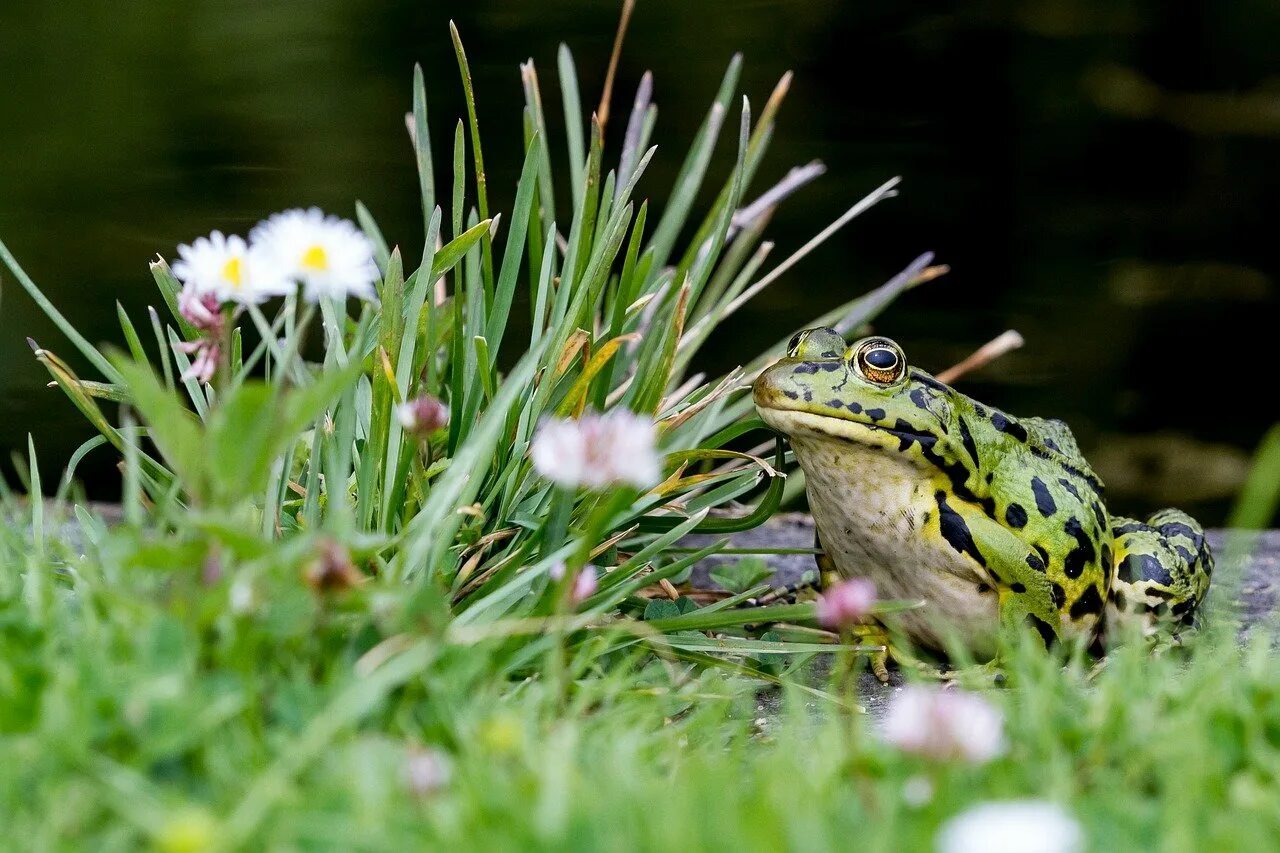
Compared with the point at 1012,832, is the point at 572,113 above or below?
above

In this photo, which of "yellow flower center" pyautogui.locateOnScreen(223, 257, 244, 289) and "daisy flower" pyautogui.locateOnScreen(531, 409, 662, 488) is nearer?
"daisy flower" pyautogui.locateOnScreen(531, 409, 662, 488)

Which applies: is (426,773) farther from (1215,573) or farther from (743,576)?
(1215,573)

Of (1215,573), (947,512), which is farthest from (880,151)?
(947,512)

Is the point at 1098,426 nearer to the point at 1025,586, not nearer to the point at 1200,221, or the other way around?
the point at 1200,221

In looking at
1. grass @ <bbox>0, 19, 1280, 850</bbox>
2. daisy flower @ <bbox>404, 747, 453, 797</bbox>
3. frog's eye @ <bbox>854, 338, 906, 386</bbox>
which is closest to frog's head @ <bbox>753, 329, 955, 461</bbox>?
frog's eye @ <bbox>854, 338, 906, 386</bbox>

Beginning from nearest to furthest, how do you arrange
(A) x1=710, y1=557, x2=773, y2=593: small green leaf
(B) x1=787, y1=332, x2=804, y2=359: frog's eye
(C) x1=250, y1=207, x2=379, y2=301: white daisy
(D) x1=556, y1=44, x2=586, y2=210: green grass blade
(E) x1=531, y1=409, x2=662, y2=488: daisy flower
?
(E) x1=531, y1=409, x2=662, y2=488: daisy flower
(C) x1=250, y1=207, x2=379, y2=301: white daisy
(B) x1=787, y1=332, x2=804, y2=359: frog's eye
(A) x1=710, y1=557, x2=773, y2=593: small green leaf
(D) x1=556, y1=44, x2=586, y2=210: green grass blade

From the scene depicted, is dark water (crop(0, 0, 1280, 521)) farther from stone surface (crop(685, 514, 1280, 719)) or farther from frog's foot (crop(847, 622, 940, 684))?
frog's foot (crop(847, 622, 940, 684))

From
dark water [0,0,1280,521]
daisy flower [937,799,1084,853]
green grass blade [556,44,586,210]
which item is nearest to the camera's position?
daisy flower [937,799,1084,853]
